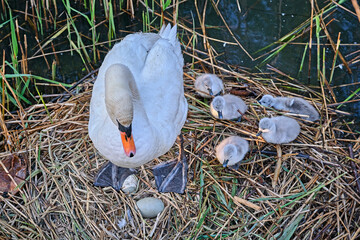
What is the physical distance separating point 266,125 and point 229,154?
1.60ft

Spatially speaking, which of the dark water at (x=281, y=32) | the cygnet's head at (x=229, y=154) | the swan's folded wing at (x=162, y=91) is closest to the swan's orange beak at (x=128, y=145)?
the swan's folded wing at (x=162, y=91)

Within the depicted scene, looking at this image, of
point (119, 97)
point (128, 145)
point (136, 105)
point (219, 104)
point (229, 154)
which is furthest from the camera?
point (219, 104)

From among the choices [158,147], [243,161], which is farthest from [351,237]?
[158,147]

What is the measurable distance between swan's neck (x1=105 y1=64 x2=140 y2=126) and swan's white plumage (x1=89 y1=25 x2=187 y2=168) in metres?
0.23

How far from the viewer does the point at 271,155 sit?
13.5ft

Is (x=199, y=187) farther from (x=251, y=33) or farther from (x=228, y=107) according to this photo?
(x=251, y=33)

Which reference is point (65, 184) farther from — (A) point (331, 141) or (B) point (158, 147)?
(A) point (331, 141)

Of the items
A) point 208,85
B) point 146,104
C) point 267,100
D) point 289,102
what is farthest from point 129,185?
point 289,102

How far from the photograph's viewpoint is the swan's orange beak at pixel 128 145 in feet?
9.95

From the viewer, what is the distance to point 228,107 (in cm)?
414

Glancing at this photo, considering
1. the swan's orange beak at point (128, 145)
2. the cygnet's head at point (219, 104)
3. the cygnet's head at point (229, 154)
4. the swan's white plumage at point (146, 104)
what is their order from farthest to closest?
the cygnet's head at point (219, 104), the cygnet's head at point (229, 154), the swan's white plumage at point (146, 104), the swan's orange beak at point (128, 145)

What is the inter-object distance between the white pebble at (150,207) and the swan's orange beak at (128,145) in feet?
2.85

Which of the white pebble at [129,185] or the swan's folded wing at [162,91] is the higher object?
the swan's folded wing at [162,91]

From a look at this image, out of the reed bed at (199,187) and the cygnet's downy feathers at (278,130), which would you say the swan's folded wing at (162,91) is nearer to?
the reed bed at (199,187)
